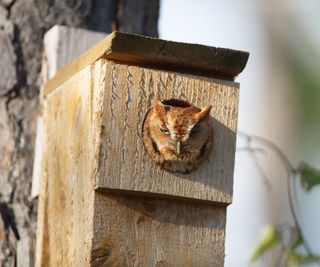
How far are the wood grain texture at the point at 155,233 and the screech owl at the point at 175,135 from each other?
12 cm

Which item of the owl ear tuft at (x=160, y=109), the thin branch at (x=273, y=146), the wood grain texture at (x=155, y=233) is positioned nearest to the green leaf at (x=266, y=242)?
the thin branch at (x=273, y=146)

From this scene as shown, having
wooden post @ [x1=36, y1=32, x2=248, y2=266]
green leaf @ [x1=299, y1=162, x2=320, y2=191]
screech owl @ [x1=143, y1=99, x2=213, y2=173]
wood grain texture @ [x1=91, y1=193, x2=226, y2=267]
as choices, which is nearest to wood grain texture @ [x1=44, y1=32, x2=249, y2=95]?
wooden post @ [x1=36, y1=32, x2=248, y2=266]

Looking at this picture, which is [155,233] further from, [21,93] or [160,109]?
[21,93]

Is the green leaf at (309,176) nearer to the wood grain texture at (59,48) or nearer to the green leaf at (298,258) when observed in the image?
the green leaf at (298,258)

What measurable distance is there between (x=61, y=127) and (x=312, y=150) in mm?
3821

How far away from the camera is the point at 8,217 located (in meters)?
3.74

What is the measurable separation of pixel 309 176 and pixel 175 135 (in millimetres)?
738

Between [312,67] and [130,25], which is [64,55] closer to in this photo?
[130,25]

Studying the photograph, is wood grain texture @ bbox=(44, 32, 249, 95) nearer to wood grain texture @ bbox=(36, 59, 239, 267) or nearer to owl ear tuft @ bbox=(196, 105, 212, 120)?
wood grain texture @ bbox=(36, 59, 239, 267)

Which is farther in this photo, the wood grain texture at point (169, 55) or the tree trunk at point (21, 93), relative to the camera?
the tree trunk at point (21, 93)

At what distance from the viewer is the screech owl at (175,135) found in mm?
3006

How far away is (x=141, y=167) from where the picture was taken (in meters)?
3.00

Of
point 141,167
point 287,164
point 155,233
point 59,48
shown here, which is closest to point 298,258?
point 287,164

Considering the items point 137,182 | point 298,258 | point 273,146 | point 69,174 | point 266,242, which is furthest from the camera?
point 273,146
